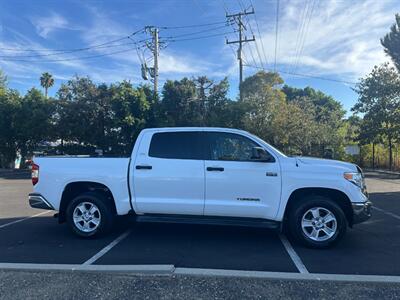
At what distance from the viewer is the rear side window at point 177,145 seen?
21.7 feet

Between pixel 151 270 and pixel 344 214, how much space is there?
3.37 meters

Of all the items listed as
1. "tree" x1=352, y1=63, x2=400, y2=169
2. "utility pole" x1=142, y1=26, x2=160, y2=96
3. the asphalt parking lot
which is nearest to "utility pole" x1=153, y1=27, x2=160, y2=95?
"utility pole" x1=142, y1=26, x2=160, y2=96

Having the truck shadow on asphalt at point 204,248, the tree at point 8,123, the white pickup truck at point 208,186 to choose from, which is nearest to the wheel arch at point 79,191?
the white pickup truck at point 208,186

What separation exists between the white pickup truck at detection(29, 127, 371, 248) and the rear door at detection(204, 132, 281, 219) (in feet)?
0.05

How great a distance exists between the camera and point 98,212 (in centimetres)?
677

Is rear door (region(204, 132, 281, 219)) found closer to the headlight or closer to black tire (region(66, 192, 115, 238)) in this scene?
the headlight

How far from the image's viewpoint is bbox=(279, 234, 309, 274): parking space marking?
518 cm

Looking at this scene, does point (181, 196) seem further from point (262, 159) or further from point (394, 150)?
point (394, 150)

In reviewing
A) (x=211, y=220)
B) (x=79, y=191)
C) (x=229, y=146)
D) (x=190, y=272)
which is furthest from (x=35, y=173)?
(x=190, y=272)

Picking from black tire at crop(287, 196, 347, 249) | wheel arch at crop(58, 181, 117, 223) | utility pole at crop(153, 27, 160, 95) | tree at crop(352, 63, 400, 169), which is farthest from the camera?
utility pole at crop(153, 27, 160, 95)

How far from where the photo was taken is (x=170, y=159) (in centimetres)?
657

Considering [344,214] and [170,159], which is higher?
[170,159]

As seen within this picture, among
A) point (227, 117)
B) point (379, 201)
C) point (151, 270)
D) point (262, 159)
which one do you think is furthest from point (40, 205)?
point (227, 117)

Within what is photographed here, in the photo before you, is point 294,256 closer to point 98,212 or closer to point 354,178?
point 354,178
